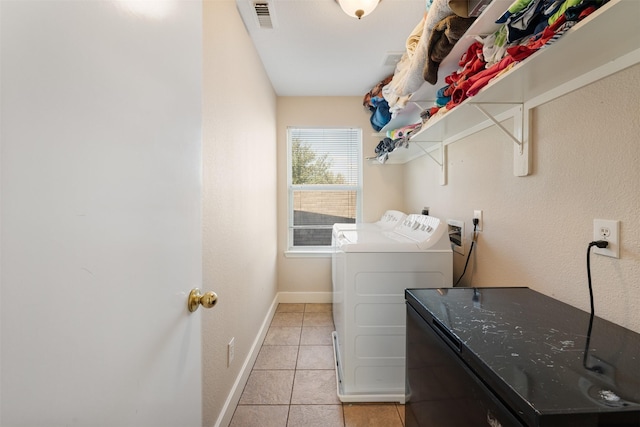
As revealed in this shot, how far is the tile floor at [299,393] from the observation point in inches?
58.1

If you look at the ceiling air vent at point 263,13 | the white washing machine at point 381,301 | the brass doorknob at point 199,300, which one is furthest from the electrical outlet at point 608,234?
the ceiling air vent at point 263,13

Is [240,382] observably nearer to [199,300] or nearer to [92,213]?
[199,300]

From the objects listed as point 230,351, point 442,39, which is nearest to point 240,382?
point 230,351

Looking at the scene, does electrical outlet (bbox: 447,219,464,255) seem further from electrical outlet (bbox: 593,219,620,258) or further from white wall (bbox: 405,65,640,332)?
electrical outlet (bbox: 593,219,620,258)

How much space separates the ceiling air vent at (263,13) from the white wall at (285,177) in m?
1.20

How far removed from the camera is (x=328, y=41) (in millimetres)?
2002

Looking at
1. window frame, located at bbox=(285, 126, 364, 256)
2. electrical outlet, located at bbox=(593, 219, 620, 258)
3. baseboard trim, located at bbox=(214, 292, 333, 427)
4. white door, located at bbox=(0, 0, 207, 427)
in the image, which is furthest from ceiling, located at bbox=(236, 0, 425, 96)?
baseboard trim, located at bbox=(214, 292, 333, 427)

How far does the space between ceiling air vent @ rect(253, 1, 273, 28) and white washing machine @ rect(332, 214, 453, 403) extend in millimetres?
1585

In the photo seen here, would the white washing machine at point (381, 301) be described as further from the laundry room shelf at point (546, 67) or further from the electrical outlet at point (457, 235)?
the laundry room shelf at point (546, 67)

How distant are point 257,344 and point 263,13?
93.6 inches

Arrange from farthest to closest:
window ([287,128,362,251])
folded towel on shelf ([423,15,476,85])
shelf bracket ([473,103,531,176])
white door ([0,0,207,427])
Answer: window ([287,128,362,251]) < shelf bracket ([473,103,531,176]) < folded towel on shelf ([423,15,476,85]) < white door ([0,0,207,427])

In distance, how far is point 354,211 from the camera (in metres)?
3.16

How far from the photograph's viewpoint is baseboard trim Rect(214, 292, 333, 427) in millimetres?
1415

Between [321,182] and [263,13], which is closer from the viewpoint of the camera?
[263,13]
